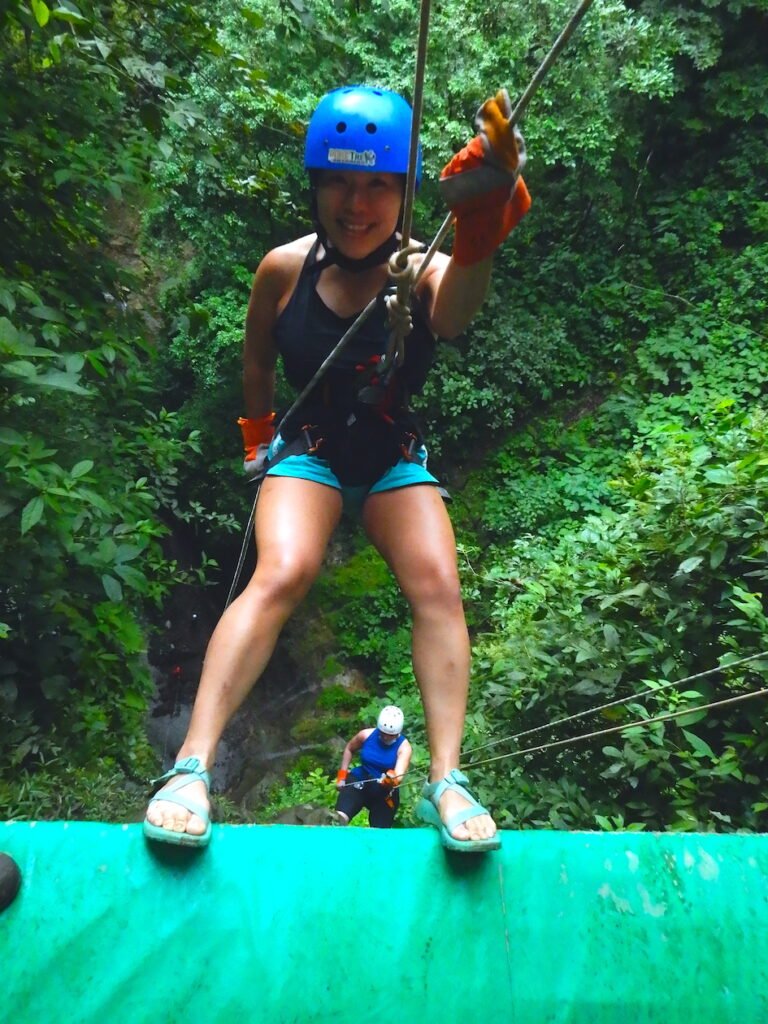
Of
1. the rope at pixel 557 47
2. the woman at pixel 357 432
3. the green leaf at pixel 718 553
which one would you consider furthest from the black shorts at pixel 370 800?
the rope at pixel 557 47

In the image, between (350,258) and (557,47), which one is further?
(350,258)

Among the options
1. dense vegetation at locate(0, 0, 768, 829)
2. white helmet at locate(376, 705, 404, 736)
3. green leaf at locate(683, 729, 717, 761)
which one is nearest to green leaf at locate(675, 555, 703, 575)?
dense vegetation at locate(0, 0, 768, 829)

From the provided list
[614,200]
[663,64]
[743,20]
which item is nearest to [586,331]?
[614,200]

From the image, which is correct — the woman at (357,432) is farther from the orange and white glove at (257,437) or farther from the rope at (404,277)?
the orange and white glove at (257,437)

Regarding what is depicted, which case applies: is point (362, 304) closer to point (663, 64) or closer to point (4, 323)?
point (4, 323)

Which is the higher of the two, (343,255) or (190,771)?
(343,255)

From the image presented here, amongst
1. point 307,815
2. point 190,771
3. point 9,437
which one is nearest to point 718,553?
point 190,771

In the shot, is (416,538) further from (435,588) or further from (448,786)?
(448,786)

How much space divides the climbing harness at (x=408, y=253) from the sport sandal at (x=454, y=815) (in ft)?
2.84

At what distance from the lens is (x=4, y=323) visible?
165cm

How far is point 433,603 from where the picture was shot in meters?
1.62

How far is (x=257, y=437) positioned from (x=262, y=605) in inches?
31.4

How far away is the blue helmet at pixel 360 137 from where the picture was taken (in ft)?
5.14

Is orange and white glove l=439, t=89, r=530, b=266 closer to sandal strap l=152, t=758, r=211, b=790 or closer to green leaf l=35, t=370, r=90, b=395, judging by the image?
green leaf l=35, t=370, r=90, b=395
